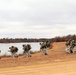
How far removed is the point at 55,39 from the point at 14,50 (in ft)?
119

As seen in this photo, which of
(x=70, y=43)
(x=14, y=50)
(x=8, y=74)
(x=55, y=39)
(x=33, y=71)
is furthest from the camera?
(x=55, y=39)

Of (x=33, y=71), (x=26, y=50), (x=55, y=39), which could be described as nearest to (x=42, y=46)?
(x=26, y=50)

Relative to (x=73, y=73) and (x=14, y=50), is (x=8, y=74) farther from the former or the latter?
(x=14, y=50)

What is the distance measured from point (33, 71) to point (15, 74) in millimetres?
1680

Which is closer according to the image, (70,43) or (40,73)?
(40,73)

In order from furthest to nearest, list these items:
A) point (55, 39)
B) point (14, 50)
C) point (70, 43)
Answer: point (55, 39) < point (70, 43) < point (14, 50)

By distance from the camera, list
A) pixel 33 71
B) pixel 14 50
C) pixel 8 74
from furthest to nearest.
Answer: pixel 14 50 < pixel 33 71 < pixel 8 74

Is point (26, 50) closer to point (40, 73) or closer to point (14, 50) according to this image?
point (14, 50)

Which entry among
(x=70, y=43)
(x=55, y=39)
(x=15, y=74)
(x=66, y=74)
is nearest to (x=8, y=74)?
(x=15, y=74)

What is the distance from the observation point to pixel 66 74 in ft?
54.9

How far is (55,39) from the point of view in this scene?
70.6 meters

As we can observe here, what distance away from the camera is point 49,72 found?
1758cm

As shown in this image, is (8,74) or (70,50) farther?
(70,50)

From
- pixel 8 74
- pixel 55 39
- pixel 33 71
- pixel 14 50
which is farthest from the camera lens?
pixel 55 39
